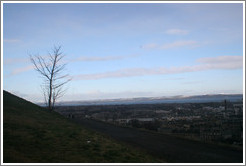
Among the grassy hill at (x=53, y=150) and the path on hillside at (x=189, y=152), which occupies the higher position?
the grassy hill at (x=53, y=150)

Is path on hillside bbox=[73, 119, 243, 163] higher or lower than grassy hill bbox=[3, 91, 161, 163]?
lower

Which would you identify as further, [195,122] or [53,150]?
[195,122]

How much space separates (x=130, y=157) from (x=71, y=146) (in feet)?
8.27

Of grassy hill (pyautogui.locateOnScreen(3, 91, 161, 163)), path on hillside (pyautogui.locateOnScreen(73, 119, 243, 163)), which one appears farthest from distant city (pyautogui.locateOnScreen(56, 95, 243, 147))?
grassy hill (pyautogui.locateOnScreen(3, 91, 161, 163))

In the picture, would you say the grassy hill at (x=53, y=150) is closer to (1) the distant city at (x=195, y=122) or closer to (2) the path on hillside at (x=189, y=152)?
(2) the path on hillside at (x=189, y=152)

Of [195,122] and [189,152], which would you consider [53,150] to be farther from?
[195,122]

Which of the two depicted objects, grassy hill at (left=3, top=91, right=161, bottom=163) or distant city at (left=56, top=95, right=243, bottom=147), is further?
distant city at (left=56, top=95, right=243, bottom=147)

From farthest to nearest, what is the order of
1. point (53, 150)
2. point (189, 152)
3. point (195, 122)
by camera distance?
point (195, 122) < point (189, 152) < point (53, 150)

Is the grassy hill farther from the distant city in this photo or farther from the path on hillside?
the distant city

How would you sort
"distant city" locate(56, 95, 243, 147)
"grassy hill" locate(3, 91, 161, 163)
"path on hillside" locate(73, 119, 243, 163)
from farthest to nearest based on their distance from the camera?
"distant city" locate(56, 95, 243, 147) → "path on hillside" locate(73, 119, 243, 163) → "grassy hill" locate(3, 91, 161, 163)

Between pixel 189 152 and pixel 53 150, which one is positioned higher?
pixel 53 150

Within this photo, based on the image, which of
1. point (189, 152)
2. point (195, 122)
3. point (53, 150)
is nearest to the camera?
point (53, 150)

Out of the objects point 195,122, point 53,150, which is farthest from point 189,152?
point 195,122

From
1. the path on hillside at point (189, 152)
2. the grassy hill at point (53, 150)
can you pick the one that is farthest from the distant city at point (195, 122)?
the grassy hill at point (53, 150)
